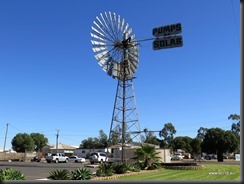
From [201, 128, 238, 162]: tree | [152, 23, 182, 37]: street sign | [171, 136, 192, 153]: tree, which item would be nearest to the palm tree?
[152, 23, 182, 37]: street sign

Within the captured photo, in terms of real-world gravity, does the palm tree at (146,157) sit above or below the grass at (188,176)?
above

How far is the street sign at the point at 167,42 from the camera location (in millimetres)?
31778

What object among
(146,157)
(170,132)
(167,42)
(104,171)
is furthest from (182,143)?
(104,171)

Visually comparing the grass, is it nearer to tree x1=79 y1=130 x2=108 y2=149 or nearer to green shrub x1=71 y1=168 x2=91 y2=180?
green shrub x1=71 y1=168 x2=91 y2=180

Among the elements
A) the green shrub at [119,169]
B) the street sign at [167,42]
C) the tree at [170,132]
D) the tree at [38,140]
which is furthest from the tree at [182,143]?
the green shrub at [119,169]

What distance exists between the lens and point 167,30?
34969mm

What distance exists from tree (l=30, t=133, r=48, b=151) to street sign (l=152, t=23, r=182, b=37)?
4673 inches

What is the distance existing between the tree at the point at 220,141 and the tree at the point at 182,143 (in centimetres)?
3677

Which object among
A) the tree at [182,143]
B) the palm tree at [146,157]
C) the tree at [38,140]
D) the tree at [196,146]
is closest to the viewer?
the palm tree at [146,157]

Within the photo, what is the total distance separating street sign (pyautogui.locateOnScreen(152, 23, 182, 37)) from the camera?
1330 inches

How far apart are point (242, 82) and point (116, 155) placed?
145 feet

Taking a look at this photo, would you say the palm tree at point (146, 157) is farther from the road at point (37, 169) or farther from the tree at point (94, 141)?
the tree at point (94, 141)

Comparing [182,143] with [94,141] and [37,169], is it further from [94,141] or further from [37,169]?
[37,169]

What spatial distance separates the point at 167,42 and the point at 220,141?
57.8 metres
